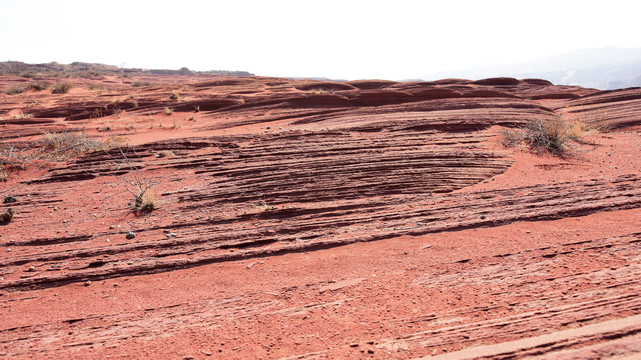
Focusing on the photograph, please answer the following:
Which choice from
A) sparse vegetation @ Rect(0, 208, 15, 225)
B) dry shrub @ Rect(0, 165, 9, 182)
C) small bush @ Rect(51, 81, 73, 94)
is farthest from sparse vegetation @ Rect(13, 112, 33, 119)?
sparse vegetation @ Rect(0, 208, 15, 225)

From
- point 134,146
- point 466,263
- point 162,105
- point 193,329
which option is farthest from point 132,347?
point 162,105

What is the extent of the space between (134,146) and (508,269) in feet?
32.1

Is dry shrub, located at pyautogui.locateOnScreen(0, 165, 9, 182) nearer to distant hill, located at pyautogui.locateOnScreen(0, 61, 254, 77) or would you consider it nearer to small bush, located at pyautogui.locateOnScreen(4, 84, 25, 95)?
small bush, located at pyautogui.locateOnScreen(4, 84, 25, 95)

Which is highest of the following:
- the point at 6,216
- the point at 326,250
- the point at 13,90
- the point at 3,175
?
the point at 13,90

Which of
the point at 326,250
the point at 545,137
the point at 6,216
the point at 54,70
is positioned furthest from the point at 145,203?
the point at 54,70

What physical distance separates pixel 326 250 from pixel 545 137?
7744 millimetres

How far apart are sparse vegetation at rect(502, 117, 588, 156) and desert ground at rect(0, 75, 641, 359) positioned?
29 centimetres

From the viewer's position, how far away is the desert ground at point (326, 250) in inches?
117

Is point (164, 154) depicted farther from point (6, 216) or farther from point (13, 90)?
point (13, 90)

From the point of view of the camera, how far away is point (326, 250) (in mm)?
4730

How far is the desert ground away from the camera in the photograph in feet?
9.71

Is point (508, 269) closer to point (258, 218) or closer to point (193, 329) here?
point (193, 329)

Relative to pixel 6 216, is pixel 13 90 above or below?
above

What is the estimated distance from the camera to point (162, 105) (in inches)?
812
